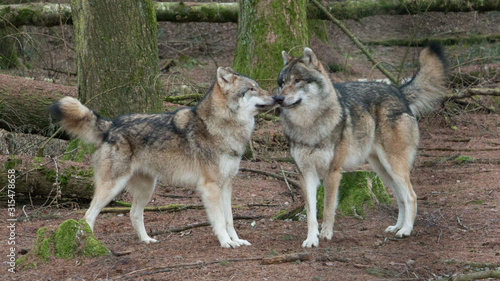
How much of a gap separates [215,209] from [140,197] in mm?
1032

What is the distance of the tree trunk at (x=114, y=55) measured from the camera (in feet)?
27.1

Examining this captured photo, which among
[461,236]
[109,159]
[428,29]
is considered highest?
[109,159]

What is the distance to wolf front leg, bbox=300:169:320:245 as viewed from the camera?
19.4ft

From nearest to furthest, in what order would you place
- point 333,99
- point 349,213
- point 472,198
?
point 333,99 < point 349,213 < point 472,198

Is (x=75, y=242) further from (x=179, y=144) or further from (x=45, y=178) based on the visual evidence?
(x=45, y=178)

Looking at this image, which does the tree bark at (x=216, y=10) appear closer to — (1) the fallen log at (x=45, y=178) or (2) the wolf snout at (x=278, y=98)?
(1) the fallen log at (x=45, y=178)

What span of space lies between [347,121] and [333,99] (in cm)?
32

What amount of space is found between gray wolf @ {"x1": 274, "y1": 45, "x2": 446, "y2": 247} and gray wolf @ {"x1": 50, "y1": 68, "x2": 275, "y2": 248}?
450mm

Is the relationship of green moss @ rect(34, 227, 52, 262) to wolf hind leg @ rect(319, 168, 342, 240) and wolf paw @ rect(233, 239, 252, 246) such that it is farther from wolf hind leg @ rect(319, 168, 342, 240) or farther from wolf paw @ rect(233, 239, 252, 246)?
wolf hind leg @ rect(319, 168, 342, 240)

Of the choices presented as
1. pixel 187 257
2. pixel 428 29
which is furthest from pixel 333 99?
pixel 428 29

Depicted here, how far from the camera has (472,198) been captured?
7785 mm

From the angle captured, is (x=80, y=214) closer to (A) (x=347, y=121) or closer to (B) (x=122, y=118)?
(B) (x=122, y=118)

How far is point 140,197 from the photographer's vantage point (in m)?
6.39

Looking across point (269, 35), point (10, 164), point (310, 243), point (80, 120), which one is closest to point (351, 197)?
point (310, 243)
